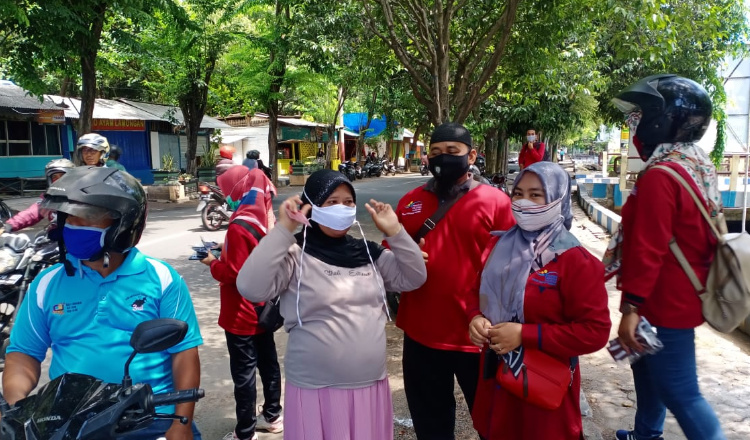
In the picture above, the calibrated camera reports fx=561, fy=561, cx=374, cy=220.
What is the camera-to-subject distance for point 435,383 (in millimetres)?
2865

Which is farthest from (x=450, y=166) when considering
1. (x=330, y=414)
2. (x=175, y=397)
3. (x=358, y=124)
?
(x=358, y=124)

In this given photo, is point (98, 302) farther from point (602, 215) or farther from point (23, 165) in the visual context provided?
point (23, 165)

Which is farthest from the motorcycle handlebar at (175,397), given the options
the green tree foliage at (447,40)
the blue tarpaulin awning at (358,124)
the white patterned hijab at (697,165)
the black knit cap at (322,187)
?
the blue tarpaulin awning at (358,124)

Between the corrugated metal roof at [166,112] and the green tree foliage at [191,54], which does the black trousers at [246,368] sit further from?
the corrugated metal roof at [166,112]

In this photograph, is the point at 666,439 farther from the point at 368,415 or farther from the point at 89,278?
the point at 89,278

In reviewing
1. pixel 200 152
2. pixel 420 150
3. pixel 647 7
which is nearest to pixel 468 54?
pixel 647 7

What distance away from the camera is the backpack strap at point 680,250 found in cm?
250

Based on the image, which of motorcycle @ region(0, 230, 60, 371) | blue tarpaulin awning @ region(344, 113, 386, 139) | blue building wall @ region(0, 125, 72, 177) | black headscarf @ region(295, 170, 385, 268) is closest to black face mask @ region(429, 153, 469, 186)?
black headscarf @ region(295, 170, 385, 268)

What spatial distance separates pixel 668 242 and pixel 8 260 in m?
5.26

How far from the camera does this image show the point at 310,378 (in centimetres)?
238

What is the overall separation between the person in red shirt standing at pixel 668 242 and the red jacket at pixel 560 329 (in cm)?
39

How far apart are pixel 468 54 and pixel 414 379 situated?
5.67m

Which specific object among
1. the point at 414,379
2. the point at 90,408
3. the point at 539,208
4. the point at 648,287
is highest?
the point at 539,208

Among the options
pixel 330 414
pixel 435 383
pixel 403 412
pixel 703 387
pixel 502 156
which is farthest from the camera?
pixel 502 156
